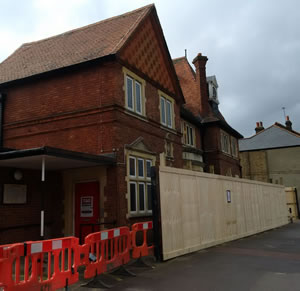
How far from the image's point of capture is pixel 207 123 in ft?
76.5

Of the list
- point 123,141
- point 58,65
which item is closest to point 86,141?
point 123,141

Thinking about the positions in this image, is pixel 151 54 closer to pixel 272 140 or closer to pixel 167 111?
pixel 167 111

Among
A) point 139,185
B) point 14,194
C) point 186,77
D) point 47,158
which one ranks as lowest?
point 14,194

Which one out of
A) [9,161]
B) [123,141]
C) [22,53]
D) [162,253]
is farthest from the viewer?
[22,53]

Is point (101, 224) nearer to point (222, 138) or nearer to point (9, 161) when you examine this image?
point (9, 161)

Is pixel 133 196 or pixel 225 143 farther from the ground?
pixel 225 143

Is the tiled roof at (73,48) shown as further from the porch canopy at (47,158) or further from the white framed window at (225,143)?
the white framed window at (225,143)

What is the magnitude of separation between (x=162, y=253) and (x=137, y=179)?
13.0ft

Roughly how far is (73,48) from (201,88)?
12.2 meters

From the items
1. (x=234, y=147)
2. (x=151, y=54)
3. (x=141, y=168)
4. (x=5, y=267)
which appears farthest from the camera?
(x=234, y=147)

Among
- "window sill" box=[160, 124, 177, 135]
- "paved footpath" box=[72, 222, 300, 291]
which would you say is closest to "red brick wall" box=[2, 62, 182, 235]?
"window sill" box=[160, 124, 177, 135]

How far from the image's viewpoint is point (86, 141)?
1188cm

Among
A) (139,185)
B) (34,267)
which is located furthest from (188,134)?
(34,267)

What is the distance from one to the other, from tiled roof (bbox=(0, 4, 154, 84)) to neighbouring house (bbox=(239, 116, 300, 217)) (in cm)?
2773
